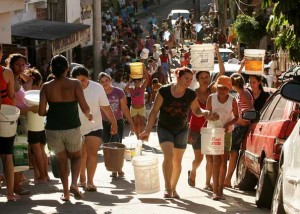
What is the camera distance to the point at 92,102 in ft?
41.4

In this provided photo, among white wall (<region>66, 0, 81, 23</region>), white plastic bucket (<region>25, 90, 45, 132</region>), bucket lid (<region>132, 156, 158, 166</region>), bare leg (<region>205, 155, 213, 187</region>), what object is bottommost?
bare leg (<region>205, 155, 213, 187</region>)

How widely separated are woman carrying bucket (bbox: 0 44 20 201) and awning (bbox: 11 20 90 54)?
11.4 meters

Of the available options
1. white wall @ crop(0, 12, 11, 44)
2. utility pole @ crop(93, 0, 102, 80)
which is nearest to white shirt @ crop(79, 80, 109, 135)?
white wall @ crop(0, 12, 11, 44)

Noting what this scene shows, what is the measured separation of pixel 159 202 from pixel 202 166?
4.19m

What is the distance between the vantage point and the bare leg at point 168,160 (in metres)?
12.0

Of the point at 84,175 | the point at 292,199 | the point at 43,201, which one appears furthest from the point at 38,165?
the point at 292,199

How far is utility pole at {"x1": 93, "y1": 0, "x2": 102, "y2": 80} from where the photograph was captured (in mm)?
31156

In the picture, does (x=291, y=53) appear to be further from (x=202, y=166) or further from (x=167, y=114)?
(x=202, y=166)

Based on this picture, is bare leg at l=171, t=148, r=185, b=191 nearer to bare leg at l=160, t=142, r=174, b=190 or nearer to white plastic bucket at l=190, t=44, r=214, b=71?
bare leg at l=160, t=142, r=174, b=190

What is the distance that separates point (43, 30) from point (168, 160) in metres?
13.0

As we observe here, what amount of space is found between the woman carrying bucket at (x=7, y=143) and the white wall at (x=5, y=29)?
1053 cm

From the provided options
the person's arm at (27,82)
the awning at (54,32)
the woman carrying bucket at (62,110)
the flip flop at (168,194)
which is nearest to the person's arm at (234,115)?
the flip flop at (168,194)

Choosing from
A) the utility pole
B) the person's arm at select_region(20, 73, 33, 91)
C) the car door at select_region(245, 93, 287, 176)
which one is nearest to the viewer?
the car door at select_region(245, 93, 287, 176)

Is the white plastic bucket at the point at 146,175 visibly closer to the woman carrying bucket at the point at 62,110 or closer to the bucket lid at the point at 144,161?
the bucket lid at the point at 144,161
